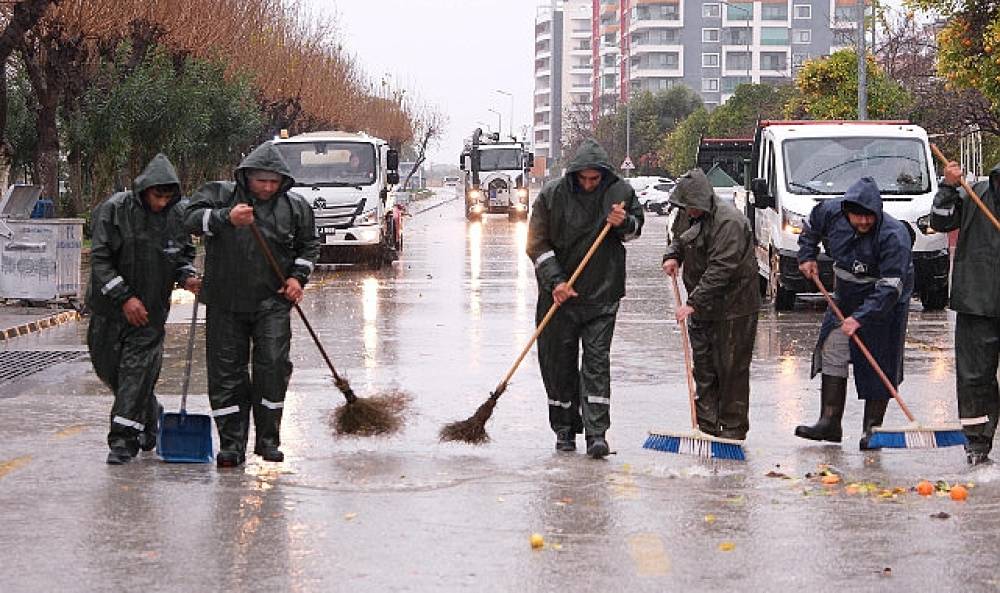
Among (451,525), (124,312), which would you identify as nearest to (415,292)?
(124,312)

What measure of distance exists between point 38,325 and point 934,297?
32.4 ft

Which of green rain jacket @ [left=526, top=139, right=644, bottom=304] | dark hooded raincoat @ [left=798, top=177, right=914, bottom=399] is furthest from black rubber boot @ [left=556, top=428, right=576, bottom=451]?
dark hooded raincoat @ [left=798, top=177, right=914, bottom=399]

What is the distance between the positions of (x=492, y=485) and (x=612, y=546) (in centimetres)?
164

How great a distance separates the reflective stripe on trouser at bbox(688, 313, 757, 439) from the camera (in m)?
10.5

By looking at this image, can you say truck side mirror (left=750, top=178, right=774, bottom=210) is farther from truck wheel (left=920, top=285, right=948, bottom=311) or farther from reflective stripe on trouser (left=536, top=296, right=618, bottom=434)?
reflective stripe on trouser (left=536, top=296, right=618, bottom=434)

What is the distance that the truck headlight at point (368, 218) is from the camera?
31.1m

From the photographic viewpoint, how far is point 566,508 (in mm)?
8617

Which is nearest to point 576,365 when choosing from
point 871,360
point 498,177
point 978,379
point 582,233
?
point 582,233

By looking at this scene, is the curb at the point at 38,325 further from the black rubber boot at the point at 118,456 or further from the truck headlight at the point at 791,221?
the black rubber boot at the point at 118,456

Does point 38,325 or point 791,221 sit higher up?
point 791,221

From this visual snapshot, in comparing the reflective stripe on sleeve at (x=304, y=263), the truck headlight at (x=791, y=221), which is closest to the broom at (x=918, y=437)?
the reflective stripe on sleeve at (x=304, y=263)

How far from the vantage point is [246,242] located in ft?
32.4

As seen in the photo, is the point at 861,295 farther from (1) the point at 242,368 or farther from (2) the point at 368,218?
(2) the point at 368,218

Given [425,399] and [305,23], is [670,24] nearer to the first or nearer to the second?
[305,23]
